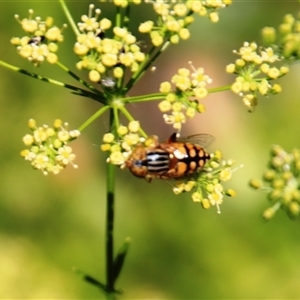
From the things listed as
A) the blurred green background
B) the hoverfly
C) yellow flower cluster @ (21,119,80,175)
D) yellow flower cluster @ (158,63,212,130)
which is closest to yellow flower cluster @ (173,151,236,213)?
the hoverfly

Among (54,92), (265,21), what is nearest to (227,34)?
(265,21)

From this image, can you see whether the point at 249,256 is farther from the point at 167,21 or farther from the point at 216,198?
the point at 167,21

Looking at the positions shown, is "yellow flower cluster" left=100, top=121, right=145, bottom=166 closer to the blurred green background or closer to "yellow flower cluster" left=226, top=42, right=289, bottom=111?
"yellow flower cluster" left=226, top=42, right=289, bottom=111

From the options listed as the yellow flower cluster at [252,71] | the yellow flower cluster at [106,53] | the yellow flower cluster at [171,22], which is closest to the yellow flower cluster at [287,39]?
the yellow flower cluster at [252,71]

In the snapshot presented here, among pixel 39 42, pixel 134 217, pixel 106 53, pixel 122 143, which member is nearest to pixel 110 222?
pixel 122 143

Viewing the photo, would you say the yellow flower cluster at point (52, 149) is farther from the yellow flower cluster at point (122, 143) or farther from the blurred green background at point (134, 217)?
the blurred green background at point (134, 217)
